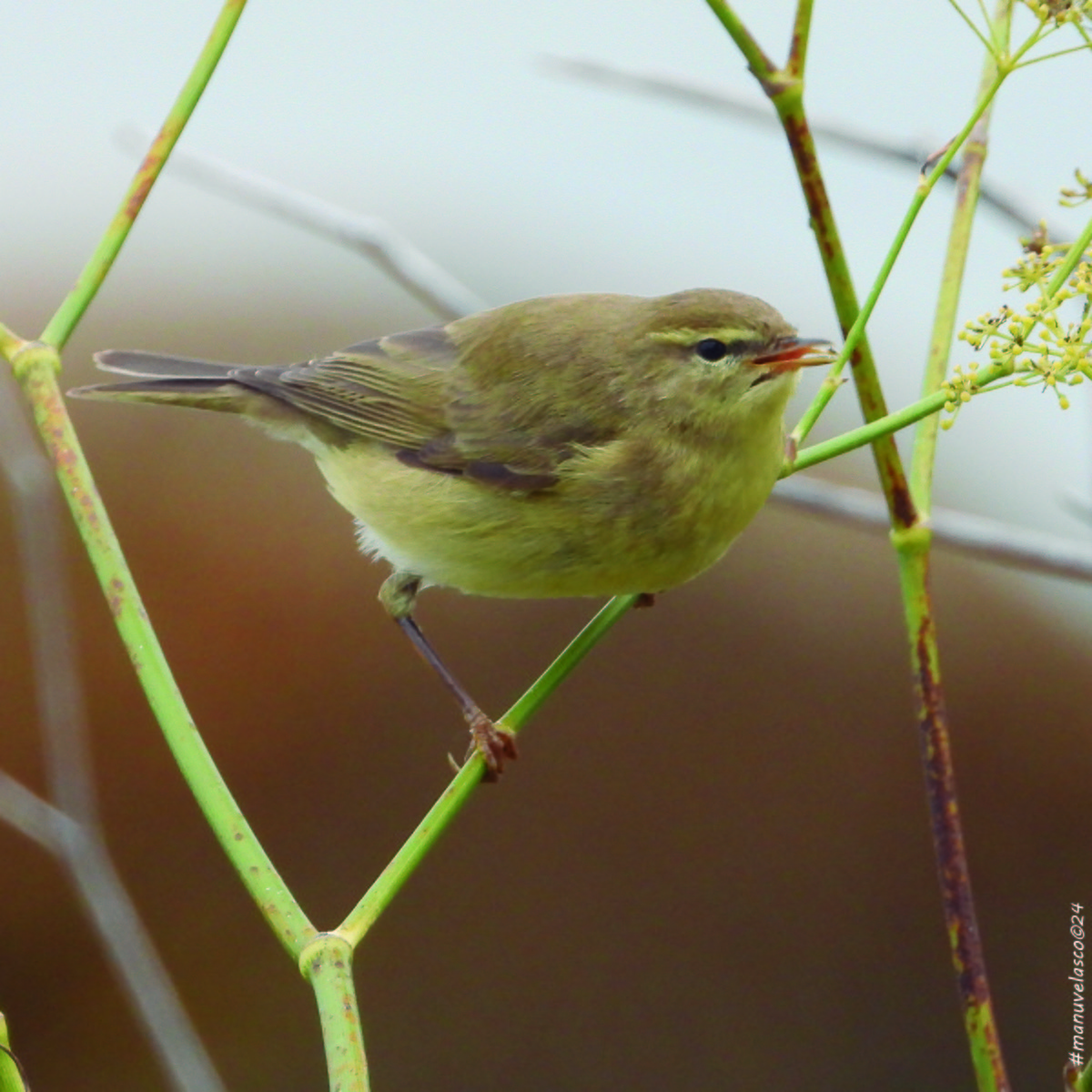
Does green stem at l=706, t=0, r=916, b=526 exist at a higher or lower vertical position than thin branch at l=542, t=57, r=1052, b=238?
lower

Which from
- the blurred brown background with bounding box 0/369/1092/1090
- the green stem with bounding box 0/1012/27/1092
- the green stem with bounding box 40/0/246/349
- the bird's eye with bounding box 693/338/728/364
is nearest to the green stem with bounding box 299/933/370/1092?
the green stem with bounding box 0/1012/27/1092

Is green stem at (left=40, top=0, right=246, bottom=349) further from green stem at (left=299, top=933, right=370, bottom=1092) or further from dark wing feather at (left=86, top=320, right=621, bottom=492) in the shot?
dark wing feather at (left=86, top=320, right=621, bottom=492)

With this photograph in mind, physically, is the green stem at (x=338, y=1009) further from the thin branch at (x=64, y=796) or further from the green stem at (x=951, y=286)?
the green stem at (x=951, y=286)

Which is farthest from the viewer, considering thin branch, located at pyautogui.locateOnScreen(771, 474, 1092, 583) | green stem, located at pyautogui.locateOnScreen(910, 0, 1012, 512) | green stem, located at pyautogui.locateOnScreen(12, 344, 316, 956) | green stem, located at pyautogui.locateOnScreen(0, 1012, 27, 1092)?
thin branch, located at pyautogui.locateOnScreen(771, 474, 1092, 583)

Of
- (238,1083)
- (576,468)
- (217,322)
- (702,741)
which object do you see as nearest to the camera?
(576,468)

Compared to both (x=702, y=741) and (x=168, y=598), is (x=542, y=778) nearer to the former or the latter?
(x=702, y=741)

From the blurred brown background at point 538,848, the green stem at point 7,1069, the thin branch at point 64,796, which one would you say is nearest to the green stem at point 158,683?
the green stem at point 7,1069

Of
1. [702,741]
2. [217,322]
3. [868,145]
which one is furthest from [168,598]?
[868,145]

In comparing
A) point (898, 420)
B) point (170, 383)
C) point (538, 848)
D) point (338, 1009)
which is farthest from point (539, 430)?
point (538, 848)
